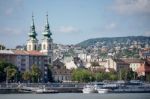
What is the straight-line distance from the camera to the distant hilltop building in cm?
7862

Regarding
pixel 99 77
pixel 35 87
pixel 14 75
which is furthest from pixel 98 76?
pixel 35 87

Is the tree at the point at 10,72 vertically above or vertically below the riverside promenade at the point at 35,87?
above

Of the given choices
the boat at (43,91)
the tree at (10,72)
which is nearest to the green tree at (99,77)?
the tree at (10,72)

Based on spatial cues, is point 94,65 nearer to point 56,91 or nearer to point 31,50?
point 31,50

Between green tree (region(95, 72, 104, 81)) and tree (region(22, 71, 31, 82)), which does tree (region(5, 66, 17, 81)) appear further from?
green tree (region(95, 72, 104, 81))

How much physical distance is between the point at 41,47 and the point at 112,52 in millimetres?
75543

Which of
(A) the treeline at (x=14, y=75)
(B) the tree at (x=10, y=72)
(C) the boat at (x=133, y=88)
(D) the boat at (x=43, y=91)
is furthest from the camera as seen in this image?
(A) the treeline at (x=14, y=75)

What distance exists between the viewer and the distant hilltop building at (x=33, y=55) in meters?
78.6

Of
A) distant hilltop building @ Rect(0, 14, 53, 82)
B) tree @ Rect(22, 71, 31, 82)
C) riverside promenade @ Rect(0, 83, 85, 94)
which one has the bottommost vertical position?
riverside promenade @ Rect(0, 83, 85, 94)

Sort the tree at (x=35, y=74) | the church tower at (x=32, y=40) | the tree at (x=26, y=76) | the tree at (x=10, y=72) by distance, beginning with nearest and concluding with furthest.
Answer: the tree at (x=10, y=72) < the tree at (x=26, y=76) < the tree at (x=35, y=74) < the church tower at (x=32, y=40)

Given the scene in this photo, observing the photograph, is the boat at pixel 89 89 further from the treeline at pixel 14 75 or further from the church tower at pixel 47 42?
the church tower at pixel 47 42

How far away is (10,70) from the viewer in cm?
6650

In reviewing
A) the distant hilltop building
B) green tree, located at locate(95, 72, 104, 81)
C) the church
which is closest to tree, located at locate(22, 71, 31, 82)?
the distant hilltop building

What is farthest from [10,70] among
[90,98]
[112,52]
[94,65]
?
[112,52]
